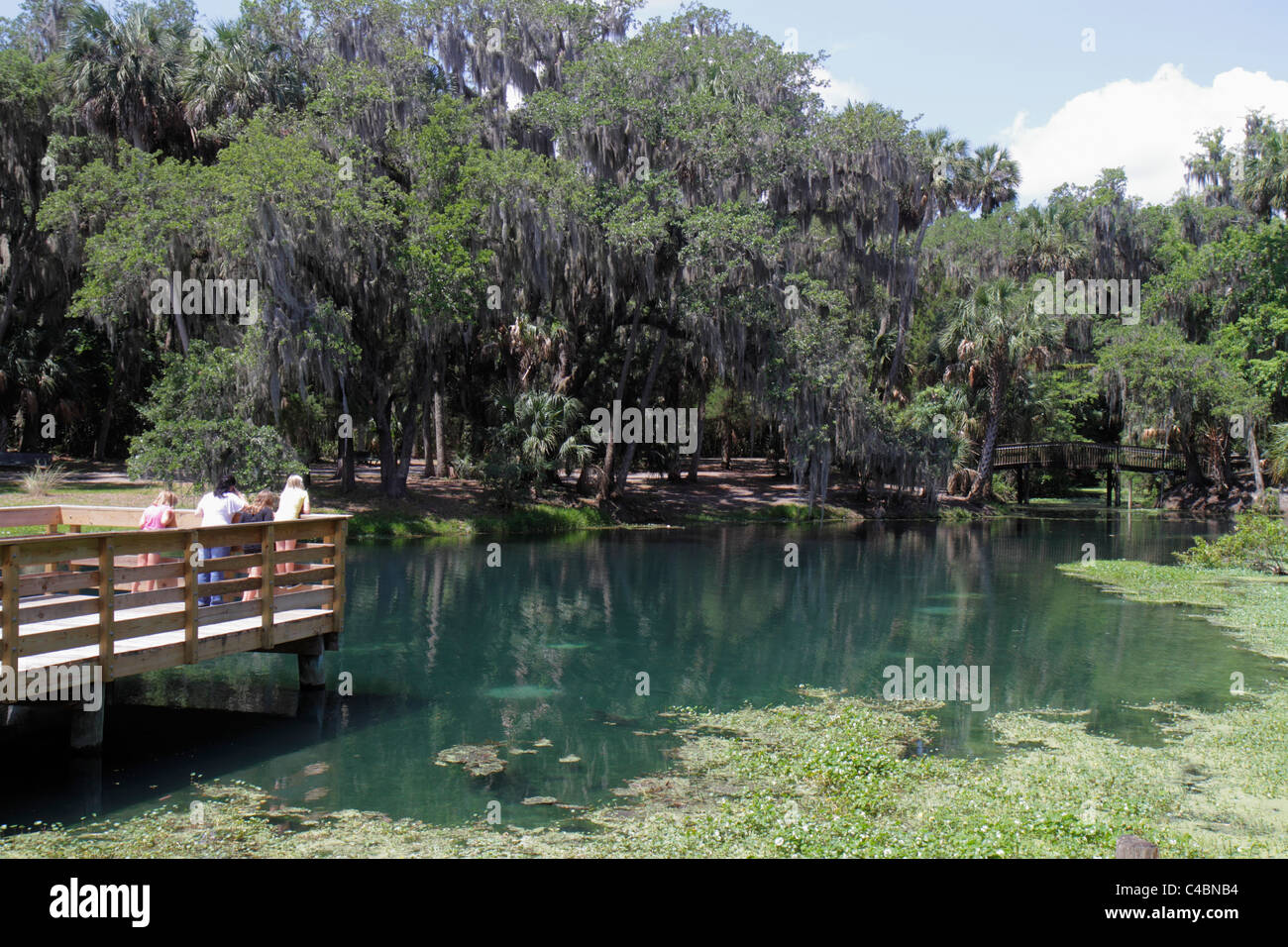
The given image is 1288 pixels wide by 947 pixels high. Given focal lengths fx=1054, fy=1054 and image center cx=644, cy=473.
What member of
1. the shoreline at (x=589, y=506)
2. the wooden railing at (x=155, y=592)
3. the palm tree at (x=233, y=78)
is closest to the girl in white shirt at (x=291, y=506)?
the wooden railing at (x=155, y=592)

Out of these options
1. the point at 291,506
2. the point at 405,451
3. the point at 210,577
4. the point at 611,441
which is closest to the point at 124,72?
the point at 405,451

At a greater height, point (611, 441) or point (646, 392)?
point (646, 392)

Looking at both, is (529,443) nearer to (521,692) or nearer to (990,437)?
(990,437)

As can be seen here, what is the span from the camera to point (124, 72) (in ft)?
101

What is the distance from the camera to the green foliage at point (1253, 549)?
2202 centimetres

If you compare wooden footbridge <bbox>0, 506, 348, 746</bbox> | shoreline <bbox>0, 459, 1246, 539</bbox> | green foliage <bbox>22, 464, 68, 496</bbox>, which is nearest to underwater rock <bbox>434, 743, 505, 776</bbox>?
wooden footbridge <bbox>0, 506, 348, 746</bbox>

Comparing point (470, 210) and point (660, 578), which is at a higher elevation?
point (470, 210)

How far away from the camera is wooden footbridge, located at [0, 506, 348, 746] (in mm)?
8328

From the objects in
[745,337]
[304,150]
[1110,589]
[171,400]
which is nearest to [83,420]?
[171,400]

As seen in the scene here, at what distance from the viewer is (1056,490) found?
55250 millimetres

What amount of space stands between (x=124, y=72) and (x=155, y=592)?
27206mm

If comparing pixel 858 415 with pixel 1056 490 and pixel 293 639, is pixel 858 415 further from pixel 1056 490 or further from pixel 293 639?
pixel 293 639

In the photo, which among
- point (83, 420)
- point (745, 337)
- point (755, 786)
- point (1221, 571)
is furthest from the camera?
point (83, 420)

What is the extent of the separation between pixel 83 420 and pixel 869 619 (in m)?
33.7
